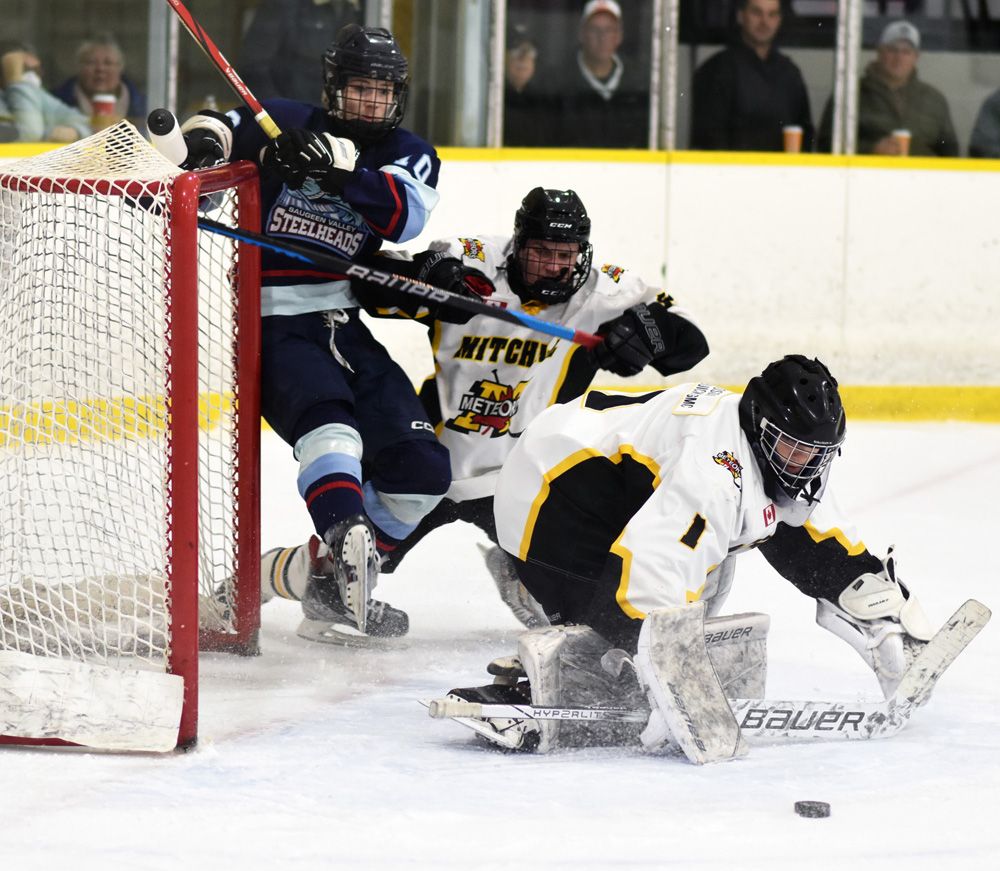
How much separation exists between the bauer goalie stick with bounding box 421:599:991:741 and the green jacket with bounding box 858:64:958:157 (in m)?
3.58

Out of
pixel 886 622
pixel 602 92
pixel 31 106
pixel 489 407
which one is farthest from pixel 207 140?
pixel 602 92

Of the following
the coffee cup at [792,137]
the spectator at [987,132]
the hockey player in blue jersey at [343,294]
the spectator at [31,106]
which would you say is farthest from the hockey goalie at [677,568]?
the spectator at [987,132]

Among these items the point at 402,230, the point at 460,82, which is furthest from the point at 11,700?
the point at 460,82

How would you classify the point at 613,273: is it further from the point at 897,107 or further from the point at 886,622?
the point at 897,107

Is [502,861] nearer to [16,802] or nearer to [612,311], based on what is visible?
[16,802]

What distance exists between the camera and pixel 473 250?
11.8ft

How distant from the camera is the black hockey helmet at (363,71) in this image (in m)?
3.30

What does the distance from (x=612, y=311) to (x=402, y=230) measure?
51 cm

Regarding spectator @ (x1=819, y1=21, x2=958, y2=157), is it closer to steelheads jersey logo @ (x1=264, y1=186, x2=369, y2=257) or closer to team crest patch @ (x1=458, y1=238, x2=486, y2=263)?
team crest patch @ (x1=458, y1=238, x2=486, y2=263)

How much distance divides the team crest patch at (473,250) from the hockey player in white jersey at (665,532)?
1.98 ft

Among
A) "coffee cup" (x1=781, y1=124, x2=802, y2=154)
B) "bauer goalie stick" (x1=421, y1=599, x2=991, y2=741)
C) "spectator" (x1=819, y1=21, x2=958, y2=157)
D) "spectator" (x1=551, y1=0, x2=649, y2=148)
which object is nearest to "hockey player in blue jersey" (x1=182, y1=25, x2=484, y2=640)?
"bauer goalie stick" (x1=421, y1=599, x2=991, y2=741)

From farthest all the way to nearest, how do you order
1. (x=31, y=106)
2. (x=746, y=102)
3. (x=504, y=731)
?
(x=746, y=102), (x=31, y=106), (x=504, y=731)

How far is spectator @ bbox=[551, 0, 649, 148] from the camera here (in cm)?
606

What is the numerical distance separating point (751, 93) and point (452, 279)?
3039 mm
